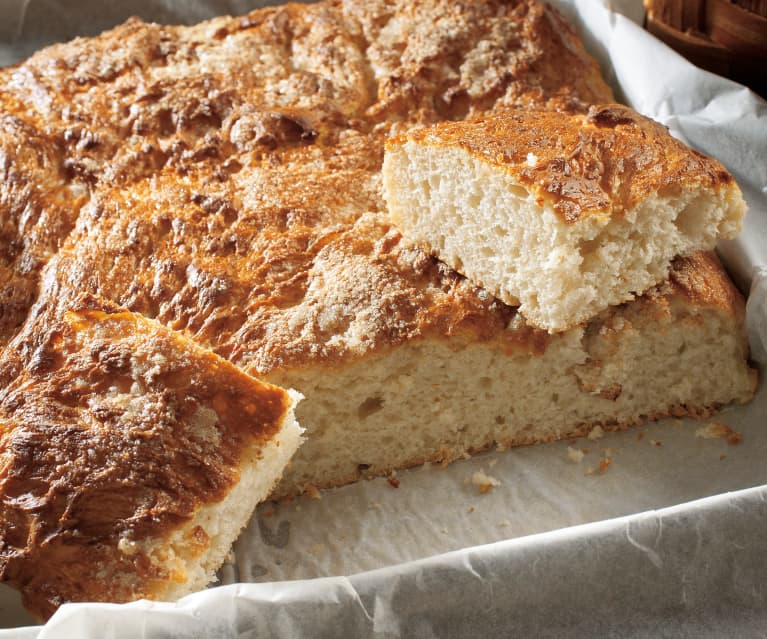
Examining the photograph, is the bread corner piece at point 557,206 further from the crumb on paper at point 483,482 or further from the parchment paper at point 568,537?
the crumb on paper at point 483,482

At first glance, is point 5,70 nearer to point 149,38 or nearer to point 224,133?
point 149,38

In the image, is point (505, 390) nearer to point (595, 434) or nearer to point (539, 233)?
point (595, 434)

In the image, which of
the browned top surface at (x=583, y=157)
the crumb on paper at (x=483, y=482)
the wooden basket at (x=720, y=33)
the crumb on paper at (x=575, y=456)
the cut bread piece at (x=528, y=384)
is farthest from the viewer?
the wooden basket at (x=720, y=33)

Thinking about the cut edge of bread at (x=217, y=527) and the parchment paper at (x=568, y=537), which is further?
the cut edge of bread at (x=217, y=527)

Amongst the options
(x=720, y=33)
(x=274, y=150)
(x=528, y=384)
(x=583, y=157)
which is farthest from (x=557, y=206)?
(x=720, y=33)

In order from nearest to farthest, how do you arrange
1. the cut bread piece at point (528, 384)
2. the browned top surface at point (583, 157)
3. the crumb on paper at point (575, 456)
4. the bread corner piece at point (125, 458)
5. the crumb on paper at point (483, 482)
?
the bread corner piece at point (125, 458)
the browned top surface at point (583, 157)
the cut bread piece at point (528, 384)
the crumb on paper at point (483, 482)
the crumb on paper at point (575, 456)

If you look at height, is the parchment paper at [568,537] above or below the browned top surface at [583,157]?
below

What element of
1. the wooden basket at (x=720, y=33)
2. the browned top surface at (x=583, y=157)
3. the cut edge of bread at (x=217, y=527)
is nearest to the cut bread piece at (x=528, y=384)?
the cut edge of bread at (x=217, y=527)
